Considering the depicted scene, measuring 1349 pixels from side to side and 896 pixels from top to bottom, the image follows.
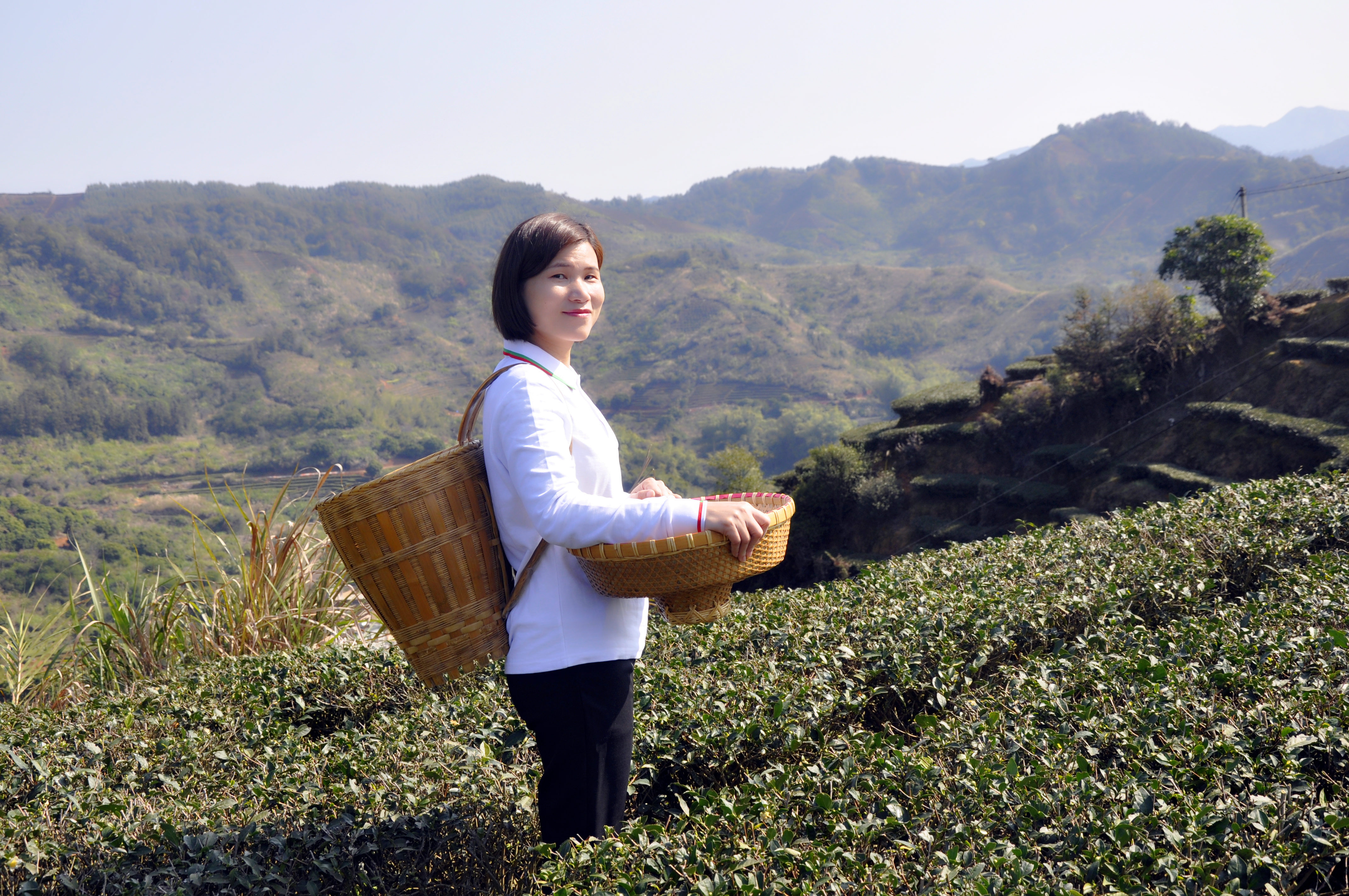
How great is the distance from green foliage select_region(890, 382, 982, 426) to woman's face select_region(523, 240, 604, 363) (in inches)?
750

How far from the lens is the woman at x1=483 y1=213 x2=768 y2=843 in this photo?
1.24 m

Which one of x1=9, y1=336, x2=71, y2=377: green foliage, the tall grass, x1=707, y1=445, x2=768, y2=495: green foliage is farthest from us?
x1=9, y1=336, x2=71, y2=377: green foliage

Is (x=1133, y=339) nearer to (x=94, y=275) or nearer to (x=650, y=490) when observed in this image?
(x=650, y=490)

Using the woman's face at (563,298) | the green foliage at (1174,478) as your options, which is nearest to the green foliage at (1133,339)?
the green foliage at (1174,478)

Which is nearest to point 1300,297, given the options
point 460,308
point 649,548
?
point 649,548

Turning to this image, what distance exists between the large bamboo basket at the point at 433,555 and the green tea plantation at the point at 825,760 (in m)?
0.39

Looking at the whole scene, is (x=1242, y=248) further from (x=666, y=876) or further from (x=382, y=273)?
(x=382, y=273)

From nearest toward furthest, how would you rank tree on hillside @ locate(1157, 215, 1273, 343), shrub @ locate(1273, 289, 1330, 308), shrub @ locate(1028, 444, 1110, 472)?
1. tree on hillside @ locate(1157, 215, 1273, 343)
2. shrub @ locate(1273, 289, 1330, 308)
3. shrub @ locate(1028, 444, 1110, 472)

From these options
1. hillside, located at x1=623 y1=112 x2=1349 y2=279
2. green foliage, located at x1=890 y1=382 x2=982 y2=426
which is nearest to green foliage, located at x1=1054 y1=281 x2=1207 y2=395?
green foliage, located at x1=890 y1=382 x2=982 y2=426

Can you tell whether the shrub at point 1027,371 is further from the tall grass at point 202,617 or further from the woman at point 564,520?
the woman at point 564,520

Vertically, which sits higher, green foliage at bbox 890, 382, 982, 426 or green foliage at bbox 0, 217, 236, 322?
green foliage at bbox 0, 217, 236, 322

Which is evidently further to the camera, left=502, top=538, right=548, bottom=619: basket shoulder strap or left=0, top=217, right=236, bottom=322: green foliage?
left=0, top=217, right=236, bottom=322: green foliage

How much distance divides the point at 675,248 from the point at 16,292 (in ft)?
252

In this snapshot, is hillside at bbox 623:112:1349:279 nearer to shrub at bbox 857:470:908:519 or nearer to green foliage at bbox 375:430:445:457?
green foliage at bbox 375:430:445:457
